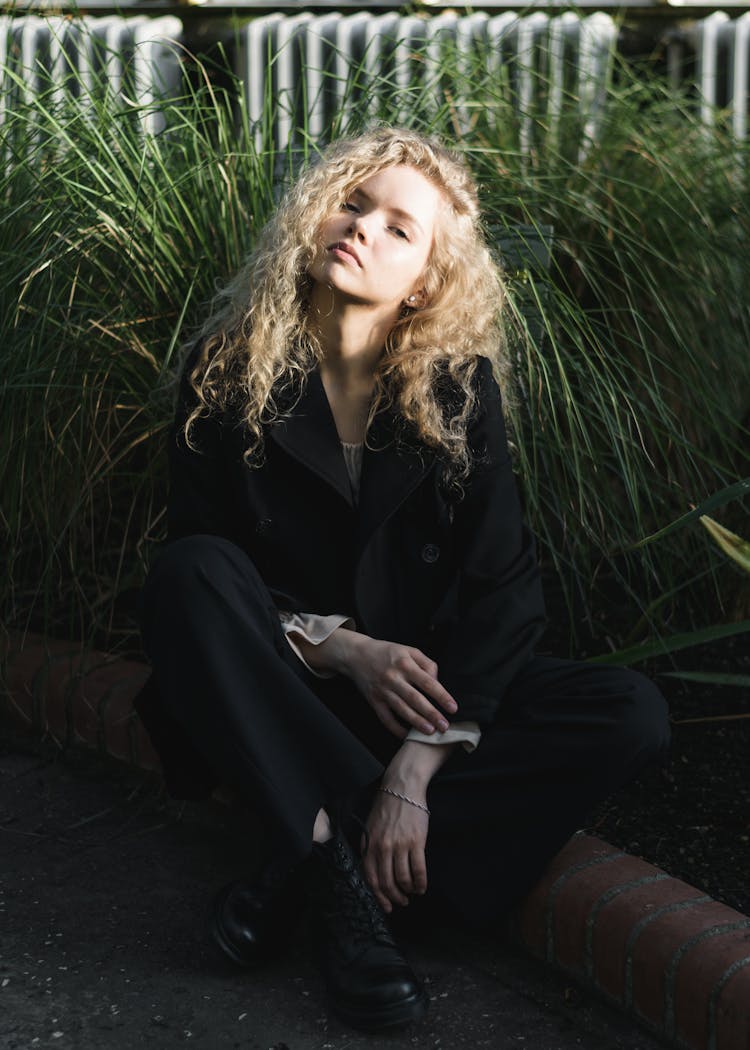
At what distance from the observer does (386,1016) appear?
1.50 m

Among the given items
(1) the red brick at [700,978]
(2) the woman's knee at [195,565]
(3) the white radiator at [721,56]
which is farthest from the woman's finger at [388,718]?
(3) the white radiator at [721,56]

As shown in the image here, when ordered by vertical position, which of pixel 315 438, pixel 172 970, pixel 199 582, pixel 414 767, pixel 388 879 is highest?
pixel 315 438

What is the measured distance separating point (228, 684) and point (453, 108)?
1443 millimetres

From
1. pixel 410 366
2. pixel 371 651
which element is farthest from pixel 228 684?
pixel 410 366

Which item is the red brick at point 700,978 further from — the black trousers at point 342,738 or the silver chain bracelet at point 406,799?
the silver chain bracelet at point 406,799

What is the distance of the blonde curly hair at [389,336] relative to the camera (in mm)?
1805

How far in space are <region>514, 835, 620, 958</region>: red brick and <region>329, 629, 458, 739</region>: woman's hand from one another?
0.78ft

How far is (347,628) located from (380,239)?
0.54 meters

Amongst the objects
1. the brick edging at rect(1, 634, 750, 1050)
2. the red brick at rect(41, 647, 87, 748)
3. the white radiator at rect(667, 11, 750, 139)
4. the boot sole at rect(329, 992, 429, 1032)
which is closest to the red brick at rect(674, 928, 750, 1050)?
the brick edging at rect(1, 634, 750, 1050)

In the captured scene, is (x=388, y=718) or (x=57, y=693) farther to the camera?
(x=57, y=693)

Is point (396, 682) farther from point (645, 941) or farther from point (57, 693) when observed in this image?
point (57, 693)

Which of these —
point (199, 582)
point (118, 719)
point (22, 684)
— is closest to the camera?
point (199, 582)

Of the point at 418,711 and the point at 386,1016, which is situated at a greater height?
the point at 418,711

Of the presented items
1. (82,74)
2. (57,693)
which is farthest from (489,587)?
(82,74)
